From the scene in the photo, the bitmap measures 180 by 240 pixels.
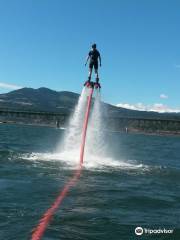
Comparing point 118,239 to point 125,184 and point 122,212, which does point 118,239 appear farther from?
point 125,184

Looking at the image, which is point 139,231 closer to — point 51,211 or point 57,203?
point 51,211

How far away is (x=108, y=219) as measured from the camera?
14.9 m

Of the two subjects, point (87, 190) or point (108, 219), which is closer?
point (108, 219)

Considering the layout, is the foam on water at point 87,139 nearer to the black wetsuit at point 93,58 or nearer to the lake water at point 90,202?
the black wetsuit at point 93,58

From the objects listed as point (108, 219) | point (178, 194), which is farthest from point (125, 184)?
point (108, 219)

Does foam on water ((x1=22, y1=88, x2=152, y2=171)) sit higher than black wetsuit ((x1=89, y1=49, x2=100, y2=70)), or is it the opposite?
black wetsuit ((x1=89, y1=49, x2=100, y2=70))

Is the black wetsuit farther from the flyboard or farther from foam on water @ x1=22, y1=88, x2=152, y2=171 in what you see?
foam on water @ x1=22, y1=88, x2=152, y2=171

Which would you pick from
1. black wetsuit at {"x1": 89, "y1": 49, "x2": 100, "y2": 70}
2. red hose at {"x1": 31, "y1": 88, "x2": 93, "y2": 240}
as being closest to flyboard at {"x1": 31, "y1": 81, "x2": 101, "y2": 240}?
red hose at {"x1": 31, "y1": 88, "x2": 93, "y2": 240}

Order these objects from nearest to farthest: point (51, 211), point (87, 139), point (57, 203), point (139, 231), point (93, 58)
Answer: point (139, 231) → point (51, 211) → point (57, 203) → point (93, 58) → point (87, 139)

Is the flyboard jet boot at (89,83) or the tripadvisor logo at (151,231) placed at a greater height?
the flyboard jet boot at (89,83)

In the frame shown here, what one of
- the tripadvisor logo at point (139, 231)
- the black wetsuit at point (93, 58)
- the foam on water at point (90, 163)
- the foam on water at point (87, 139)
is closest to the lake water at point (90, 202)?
the tripadvisor logo at point (139, 231)

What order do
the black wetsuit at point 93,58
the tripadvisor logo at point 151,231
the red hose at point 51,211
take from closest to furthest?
the red hose at point 51,211 < the tripadvisor logo at point 151,231 < the black wetsuit at point 93,58

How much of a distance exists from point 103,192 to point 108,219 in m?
5.20

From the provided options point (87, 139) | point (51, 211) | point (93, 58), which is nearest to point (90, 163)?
point (87, 139)
